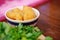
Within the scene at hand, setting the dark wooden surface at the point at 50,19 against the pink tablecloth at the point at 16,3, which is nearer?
the dark wooden surface at the point at 50,19

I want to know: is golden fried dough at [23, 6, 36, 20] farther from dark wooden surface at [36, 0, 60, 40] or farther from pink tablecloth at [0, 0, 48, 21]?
pink tablecloth at [0, 0, 48, 21]

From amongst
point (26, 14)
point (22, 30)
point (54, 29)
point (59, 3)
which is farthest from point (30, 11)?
point (59, 3)

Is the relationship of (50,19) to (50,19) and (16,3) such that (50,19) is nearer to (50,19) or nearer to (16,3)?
(50,19)

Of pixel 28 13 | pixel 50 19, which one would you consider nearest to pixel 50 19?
pixel 50 19

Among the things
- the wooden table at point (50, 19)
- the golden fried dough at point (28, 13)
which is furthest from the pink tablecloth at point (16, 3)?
the golden fried dough at point (28, 13)

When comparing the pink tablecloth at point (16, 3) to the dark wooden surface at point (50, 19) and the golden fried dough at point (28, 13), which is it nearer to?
the dark wooden surface at point (50, 19)

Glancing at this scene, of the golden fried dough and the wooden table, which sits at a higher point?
the golden fried dough

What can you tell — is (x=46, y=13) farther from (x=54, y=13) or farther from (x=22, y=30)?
(x=22, y=30)

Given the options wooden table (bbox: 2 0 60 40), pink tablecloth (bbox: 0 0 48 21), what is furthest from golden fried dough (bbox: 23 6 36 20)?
pink tablecloth (bbox: 0 0 48 21)
